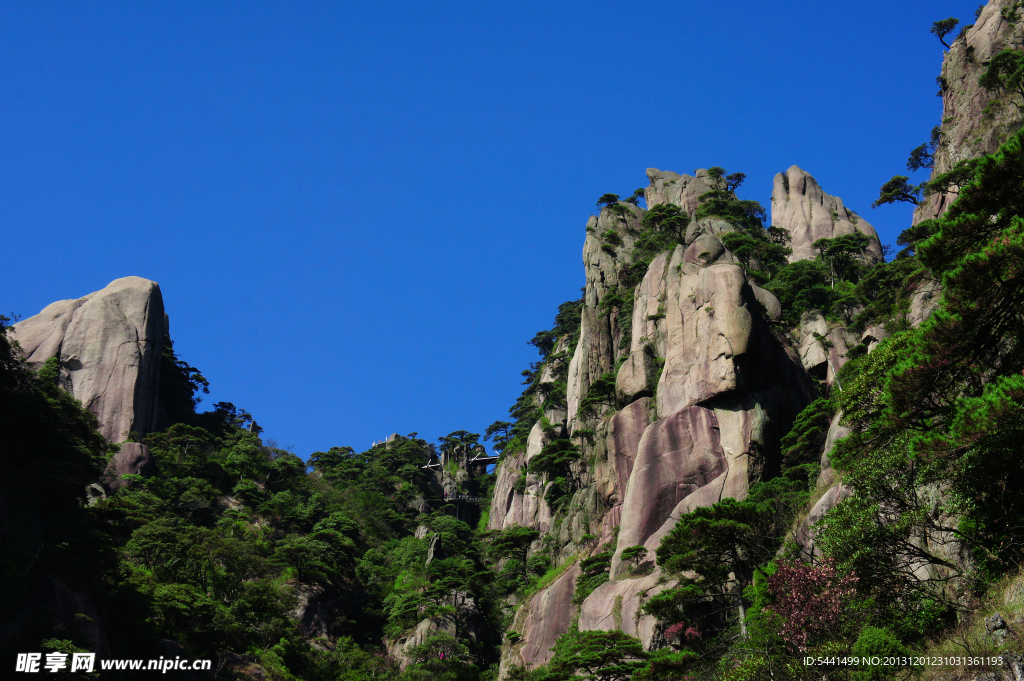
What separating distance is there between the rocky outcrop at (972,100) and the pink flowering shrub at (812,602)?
1135 inches

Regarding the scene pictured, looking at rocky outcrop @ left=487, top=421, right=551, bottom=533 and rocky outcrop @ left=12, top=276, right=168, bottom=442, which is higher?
rocky outcrop @ left=12, top=276, right=168, bottom=442

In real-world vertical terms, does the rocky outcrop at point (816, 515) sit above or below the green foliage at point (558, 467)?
below

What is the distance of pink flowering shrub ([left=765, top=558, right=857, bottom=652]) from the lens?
57.6 ft

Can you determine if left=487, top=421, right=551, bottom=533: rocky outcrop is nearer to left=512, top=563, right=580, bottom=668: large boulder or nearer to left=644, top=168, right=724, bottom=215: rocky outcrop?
left=512, top=563, right=580, bottom=668: large boulder

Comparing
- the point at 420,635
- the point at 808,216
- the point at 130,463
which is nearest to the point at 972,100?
the point at 808,216

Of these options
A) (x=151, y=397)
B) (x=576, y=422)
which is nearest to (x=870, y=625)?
(x=576, y=422)

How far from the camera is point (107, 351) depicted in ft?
187

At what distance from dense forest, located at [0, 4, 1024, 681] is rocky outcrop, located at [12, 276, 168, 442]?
210 cm

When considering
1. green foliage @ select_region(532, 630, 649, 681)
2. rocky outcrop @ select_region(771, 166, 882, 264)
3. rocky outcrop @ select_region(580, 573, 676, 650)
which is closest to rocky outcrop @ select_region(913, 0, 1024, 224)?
rocky outcrop @ select_region(771, 166, 882, 264)

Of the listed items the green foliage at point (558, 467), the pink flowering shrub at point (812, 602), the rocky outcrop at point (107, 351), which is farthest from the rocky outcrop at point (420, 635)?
the pink flowering shrub at point (812, 602)

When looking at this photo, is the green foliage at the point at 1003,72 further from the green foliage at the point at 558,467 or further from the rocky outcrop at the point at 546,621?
the rocky outcrop at the point at 546,621

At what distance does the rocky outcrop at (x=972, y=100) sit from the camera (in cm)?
4047

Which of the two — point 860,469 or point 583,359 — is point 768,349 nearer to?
point 583,359

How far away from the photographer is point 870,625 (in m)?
16.2
